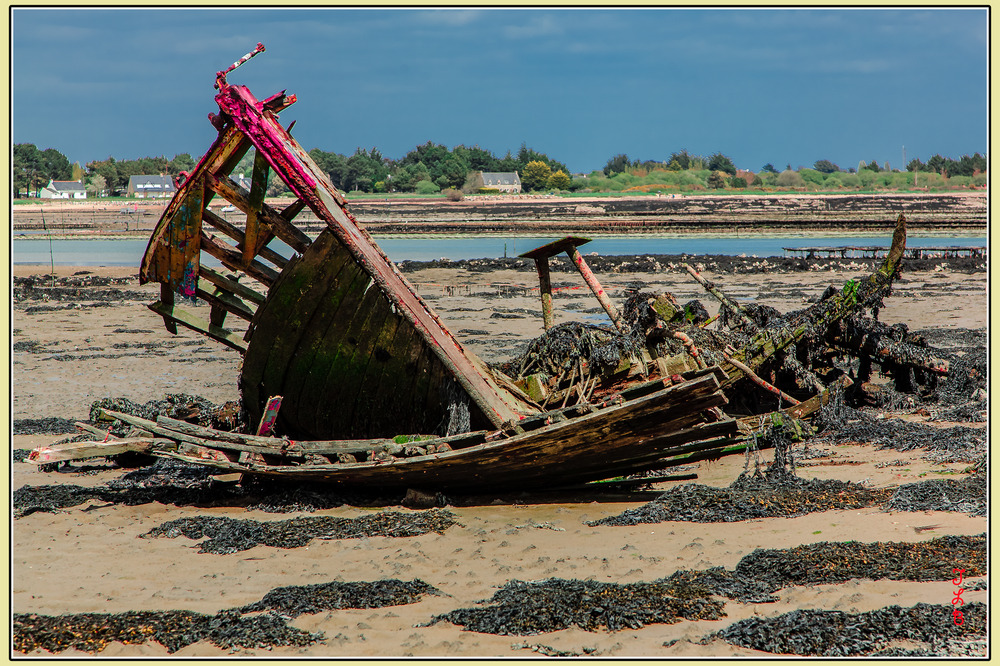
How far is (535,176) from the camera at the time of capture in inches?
3917

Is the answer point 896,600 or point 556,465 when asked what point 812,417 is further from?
point 896,600

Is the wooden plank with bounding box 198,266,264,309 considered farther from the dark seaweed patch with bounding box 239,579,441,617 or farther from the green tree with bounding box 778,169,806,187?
the green tree with bounding box 778,169,806,187

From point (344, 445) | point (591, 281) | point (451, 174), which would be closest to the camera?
point (344, 445)

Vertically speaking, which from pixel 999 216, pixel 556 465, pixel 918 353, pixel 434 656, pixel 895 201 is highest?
pixel 895 201

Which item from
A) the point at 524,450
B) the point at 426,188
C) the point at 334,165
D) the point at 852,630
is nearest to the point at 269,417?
the point at 524,450

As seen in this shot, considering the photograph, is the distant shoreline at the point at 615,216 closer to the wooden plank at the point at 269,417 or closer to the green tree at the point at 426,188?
the green tree at the point at 426,188

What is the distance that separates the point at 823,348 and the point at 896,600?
18.3 feet

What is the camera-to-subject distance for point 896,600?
514cm

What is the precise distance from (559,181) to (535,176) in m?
2.93

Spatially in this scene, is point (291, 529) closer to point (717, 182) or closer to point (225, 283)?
point (225, 283)

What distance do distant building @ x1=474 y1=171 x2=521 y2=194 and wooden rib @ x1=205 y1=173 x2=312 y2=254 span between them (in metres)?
88.0

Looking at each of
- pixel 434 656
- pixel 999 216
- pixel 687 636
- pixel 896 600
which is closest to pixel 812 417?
pixel 999 216

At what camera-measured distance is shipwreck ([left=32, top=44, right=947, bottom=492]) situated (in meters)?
6.86

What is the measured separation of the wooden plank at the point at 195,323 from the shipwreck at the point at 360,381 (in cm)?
4
